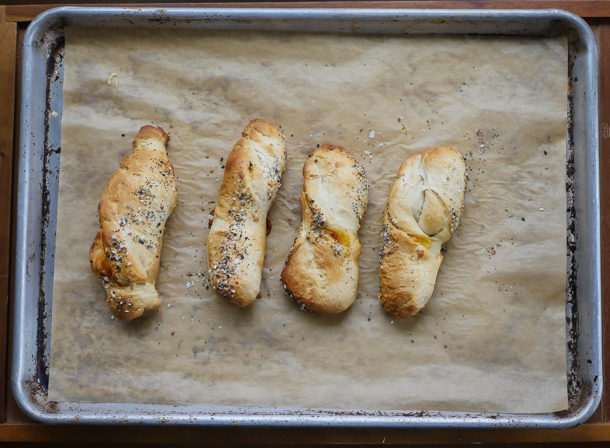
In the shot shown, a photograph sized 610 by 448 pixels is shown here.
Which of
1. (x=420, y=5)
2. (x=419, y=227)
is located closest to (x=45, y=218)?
(x=419, y=227)

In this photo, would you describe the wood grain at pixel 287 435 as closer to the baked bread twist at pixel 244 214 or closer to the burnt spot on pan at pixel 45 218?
the burnt spot on pan at pixel 45 218

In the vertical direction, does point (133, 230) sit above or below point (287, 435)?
above

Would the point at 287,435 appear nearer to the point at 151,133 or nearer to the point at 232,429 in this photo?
the point at 232,429

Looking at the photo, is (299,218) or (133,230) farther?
(299,218)

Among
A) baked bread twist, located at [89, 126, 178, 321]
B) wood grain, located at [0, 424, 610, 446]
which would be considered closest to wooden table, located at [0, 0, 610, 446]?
wood grain, located at [0, 424, 610, 446]

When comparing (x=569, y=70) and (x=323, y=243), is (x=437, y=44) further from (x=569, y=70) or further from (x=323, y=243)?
(x=323, y=243)

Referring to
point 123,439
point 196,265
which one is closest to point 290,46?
point 196,265
